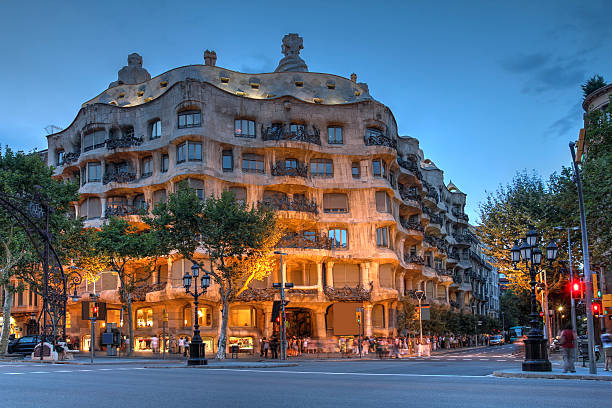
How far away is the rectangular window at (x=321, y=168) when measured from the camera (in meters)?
56.4

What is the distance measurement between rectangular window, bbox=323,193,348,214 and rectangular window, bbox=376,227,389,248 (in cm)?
340

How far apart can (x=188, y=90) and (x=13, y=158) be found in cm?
1470

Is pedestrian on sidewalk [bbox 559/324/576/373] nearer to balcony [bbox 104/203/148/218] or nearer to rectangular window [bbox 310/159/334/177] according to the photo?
rectangular window [bbox 310/159/334/177]

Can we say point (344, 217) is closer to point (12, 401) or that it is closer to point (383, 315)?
point (383, 315)

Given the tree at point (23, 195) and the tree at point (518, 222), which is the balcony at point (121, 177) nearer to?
the tree at point (23, 195)

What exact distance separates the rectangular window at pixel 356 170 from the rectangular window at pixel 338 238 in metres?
4.98

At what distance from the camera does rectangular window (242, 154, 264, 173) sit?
179 ft

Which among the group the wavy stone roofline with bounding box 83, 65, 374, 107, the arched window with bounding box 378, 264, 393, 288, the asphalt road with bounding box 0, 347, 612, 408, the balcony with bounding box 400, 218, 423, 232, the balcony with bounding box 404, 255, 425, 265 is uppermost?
the wavy stone roofline with bounding box 83, 65, 374, 107

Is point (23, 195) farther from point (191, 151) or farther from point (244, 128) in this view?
point (244, 128)

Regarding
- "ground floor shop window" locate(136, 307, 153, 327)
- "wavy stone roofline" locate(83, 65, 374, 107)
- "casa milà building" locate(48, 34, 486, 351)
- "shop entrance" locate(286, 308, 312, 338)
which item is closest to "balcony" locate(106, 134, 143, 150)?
"casa milà building" locate(48, 34, 486, 351)

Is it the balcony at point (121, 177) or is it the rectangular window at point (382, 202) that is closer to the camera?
the balcony at point (121, 177)

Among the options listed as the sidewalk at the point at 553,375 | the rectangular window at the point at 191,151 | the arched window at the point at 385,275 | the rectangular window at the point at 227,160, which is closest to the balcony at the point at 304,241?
the arched window at the point at 385,275

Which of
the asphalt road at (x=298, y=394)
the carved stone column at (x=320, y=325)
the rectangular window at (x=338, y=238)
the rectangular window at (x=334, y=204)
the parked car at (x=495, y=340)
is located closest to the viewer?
the asphalt road at (x=298, y=394)

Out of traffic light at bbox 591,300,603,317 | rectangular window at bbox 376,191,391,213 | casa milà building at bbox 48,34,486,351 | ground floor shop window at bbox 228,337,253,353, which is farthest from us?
rectangular window at bbox 376,191,391,213
